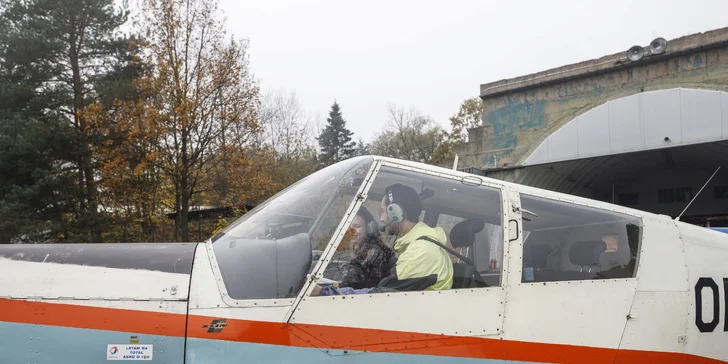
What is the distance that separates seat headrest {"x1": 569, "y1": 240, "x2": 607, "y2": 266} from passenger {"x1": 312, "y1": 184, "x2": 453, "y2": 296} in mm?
1096

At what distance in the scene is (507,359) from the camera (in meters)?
3.42

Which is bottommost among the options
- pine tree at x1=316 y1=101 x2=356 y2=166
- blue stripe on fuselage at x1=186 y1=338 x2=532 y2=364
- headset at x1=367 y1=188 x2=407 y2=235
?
blue stripe on fuselage at x1=186 y1=338 x2=532 y2=364

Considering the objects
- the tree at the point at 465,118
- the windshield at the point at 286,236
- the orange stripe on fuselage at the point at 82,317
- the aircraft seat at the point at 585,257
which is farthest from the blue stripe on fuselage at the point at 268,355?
the tree at the point at 465,118

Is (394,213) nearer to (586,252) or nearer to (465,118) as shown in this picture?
(586,252)

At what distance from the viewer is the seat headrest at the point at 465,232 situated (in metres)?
3.62

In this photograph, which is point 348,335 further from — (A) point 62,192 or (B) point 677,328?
(A) point 62,192

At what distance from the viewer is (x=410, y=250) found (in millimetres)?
3465

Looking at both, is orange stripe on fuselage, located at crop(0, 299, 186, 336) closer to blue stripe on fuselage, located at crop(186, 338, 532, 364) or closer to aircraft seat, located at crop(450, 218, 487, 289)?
blue stripe on fuselage, located at crop(186, 338, 532, 364)

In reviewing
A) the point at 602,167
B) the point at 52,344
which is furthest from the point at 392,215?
the point at 602,167

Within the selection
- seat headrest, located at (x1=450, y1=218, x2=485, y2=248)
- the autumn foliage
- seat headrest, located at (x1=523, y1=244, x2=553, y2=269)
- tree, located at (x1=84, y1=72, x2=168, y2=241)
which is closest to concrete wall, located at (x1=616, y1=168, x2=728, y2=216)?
the autumn foliage

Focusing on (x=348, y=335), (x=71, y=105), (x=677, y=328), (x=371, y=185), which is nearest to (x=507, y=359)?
(x=348, y=335)

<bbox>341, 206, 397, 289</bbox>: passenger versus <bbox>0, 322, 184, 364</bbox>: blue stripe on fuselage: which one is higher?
<bbox>341, 206, 397, 289</bbox>: passenger

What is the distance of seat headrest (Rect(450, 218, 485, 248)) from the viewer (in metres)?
3.62

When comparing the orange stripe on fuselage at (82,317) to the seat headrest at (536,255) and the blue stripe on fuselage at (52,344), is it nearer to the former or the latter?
the blue stripe on fuselage at (52,344)
